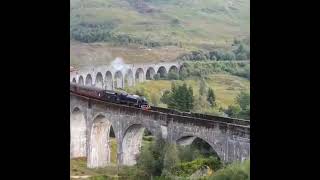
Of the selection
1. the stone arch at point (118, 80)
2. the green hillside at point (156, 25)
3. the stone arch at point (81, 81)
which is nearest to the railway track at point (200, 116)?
the stone arch at point (81, 81)

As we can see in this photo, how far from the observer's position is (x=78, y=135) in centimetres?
411

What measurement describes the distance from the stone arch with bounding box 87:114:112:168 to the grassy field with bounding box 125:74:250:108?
66cm

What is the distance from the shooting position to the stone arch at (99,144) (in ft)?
13.0

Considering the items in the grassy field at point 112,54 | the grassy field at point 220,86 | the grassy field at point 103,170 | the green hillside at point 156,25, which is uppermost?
the green hillside at point 156,25

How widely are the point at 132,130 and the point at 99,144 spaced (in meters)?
0.38

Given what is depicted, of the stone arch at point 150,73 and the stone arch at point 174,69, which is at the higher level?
the stone arch at point 174,69

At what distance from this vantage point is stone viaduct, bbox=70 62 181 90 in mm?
3712

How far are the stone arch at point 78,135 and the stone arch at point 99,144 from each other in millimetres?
93

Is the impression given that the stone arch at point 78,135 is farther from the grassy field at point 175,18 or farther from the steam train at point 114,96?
the grassy field at point 175,18

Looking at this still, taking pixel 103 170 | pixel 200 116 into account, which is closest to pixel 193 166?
pixel 200 116
